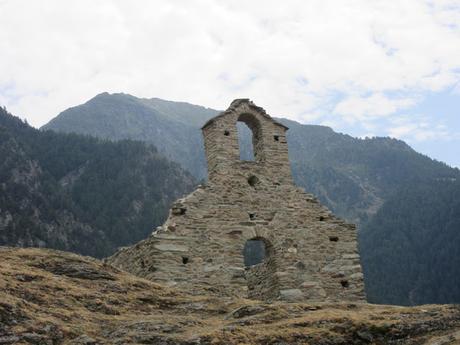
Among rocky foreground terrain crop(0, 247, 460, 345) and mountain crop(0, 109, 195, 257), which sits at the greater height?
mountain crop(0, 109, 195, 257)

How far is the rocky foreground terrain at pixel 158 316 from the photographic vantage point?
666 centimetres

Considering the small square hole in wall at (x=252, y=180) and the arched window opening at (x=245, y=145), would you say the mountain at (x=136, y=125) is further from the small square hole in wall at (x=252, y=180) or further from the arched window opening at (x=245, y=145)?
the small square hole in wall at (x=252, y=180)

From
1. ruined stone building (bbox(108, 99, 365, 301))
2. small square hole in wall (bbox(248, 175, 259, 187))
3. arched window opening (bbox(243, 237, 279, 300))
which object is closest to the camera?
ruined stone building (bbox(108, 99, 365, 301))

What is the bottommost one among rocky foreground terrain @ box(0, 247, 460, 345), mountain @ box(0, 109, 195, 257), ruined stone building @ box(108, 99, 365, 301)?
rocky foreground terrain @ box(0, 247, 460, 345)

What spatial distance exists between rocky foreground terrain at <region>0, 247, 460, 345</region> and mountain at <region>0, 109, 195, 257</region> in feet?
168

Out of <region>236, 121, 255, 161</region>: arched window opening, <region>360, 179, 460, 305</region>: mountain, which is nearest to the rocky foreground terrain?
<region>360, 179, 460, 305</region>: mountain

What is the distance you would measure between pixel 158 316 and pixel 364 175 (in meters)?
111

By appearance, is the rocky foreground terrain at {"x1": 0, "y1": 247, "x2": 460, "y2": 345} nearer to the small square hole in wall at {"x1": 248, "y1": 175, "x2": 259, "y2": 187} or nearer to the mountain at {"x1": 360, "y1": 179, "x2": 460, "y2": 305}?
the small square hole in wall at {"x1": 248, "y1": 175, "x2": 259, "y2": 187}

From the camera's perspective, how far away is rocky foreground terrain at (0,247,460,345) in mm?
6664

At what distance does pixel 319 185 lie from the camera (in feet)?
363

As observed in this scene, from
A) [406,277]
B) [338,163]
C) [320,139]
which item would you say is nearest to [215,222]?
[406,277]

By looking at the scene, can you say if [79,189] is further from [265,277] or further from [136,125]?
[136,125]

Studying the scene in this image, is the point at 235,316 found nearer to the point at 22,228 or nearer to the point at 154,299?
the point at 154,299

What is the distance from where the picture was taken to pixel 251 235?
666 inches
